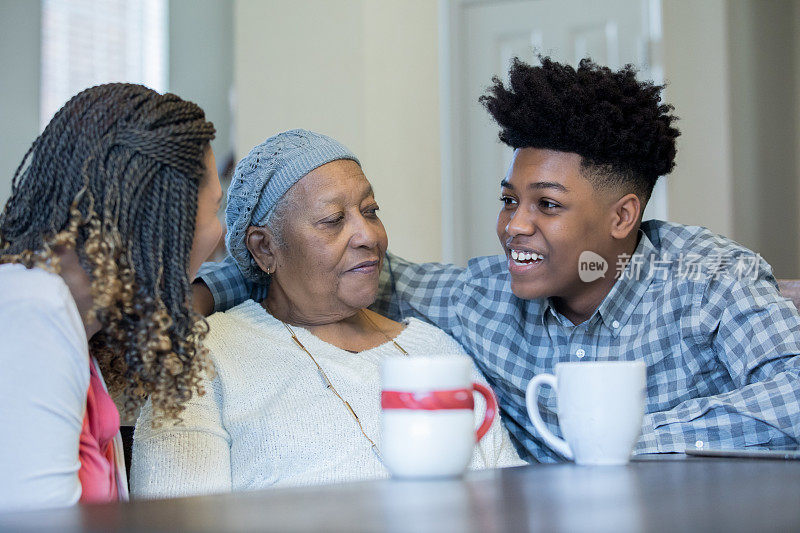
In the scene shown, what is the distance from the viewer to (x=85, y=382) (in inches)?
37.2

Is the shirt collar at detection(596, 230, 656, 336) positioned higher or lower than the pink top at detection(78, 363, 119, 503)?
higher

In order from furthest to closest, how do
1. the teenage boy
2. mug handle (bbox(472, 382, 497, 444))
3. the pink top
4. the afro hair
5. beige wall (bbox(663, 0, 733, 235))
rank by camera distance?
beige wall (bbox(663, 0, 733, 235)) < the afro hair < the teenage boy < the pink top < mug handle (bbox(472, 382, 497, 444))

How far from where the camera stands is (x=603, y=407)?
962 mm

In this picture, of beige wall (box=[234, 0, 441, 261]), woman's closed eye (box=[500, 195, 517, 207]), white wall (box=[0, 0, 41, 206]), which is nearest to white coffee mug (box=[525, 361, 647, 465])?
woman's closed eye (box=[500, 195, 517, 207])

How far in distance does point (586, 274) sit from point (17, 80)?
3.27 m

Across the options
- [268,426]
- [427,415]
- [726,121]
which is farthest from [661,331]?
[726,121]

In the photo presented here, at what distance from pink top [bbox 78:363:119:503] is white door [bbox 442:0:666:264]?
2790 millimetres

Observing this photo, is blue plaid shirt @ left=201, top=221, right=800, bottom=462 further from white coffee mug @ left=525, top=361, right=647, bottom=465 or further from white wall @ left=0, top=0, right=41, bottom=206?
white wall @ left=0, top=0, right=41, bottom=206

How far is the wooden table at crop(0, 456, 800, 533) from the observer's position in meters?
0.55

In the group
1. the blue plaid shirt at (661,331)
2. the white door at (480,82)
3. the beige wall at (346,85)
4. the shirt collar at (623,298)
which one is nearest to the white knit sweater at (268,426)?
the blue plaid shirt at (661,331)

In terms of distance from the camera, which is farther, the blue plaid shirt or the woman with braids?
the blue plaid shirt

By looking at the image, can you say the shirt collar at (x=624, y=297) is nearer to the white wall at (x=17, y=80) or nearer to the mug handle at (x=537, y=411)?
the mug handle at (x=537, y=411)

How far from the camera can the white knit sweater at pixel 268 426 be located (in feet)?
4.39

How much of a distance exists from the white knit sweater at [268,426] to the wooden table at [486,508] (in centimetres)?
60
